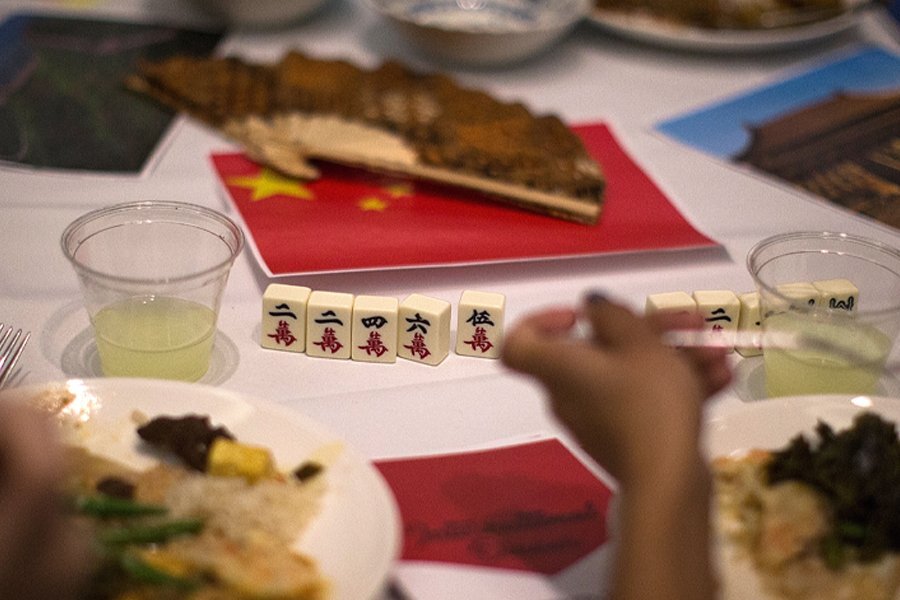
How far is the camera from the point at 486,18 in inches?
77.9

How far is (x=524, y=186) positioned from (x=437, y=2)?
705 millimetres

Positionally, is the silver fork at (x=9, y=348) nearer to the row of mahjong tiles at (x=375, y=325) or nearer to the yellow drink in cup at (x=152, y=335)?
the yellow drink in cup at (x=152, y=335)

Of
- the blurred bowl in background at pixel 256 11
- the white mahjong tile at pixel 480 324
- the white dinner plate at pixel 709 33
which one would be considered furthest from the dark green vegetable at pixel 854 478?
the blurred bowl in background at pixel 256 11

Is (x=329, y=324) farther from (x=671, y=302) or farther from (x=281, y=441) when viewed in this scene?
(x=671, y=302)

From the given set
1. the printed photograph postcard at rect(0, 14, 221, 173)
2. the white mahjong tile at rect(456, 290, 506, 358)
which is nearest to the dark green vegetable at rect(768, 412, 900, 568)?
the white mahjong tile at rect(456, 290, 506, 358)

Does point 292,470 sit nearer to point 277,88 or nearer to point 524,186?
point 524,186

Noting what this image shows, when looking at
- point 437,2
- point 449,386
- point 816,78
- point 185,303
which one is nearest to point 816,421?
point 449,386

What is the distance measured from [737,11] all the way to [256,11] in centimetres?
94

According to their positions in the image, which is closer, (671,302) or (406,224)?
(671,302)

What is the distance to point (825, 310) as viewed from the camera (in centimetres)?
106

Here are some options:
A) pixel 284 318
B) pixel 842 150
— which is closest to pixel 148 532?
pixel 284 318

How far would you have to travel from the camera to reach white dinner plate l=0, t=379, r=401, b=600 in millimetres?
832

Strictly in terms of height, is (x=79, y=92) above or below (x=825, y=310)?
below

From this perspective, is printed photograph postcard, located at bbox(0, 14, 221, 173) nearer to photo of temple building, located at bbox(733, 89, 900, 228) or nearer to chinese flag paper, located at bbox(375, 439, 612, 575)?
chinese flag paper, located at bbox(375, 439, 612, 575)
